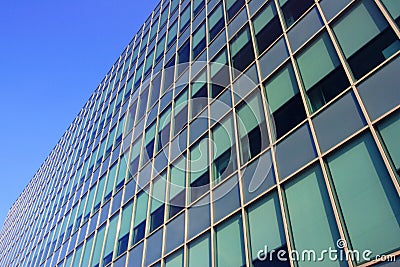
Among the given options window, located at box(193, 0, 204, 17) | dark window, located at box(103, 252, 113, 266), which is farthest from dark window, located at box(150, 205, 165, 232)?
window, located at box(193, 0, 204, 17)

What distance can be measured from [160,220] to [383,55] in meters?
10.5

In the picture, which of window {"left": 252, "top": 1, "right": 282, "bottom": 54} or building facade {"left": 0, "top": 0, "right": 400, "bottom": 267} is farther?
window {"left": 252, "top": 1, "right": 282, "bottom": 54}

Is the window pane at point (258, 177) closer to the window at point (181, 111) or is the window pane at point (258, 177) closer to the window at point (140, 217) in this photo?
the window at point (181, 111)

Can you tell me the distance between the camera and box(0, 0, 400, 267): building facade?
326 inches

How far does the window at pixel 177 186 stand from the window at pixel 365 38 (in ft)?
26.3

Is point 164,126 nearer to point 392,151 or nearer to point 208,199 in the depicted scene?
point 208,199

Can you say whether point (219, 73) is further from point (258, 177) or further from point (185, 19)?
point (185, 19)

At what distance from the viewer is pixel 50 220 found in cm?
3116

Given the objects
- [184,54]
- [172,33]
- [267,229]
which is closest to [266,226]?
[267,229]

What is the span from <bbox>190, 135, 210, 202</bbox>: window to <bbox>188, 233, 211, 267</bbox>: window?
1.86 meters

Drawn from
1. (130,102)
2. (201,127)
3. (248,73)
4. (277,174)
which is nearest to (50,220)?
(130,102)

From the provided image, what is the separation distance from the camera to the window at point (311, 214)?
8203mm

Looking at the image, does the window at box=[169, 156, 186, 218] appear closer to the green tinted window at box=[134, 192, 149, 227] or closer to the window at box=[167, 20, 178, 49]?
the green tinted window at box=[134, 192, 149, 227]

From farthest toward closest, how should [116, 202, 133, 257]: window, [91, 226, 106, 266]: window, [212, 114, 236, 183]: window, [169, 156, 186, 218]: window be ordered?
[91, 226, 106, 266]: window < [116, 202, 133, 257]: window < [169, 156, 186, 218]: window < [212, 114, 236, 183]: window
